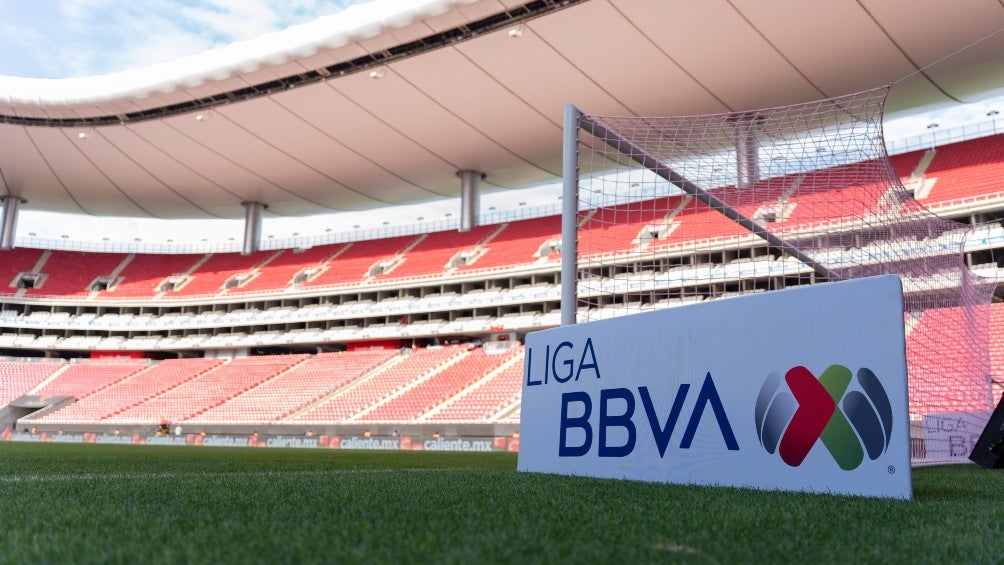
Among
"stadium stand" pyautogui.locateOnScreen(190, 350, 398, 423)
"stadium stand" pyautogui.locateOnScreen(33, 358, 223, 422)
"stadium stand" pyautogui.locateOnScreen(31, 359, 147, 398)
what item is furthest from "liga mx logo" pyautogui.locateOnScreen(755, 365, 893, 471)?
"stadium stand" pyautogui.locateOnScreen(31, 359, 147, 398)

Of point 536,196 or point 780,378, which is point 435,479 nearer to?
point 780,378

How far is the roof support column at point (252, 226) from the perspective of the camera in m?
42.1

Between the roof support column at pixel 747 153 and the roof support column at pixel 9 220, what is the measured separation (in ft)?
147

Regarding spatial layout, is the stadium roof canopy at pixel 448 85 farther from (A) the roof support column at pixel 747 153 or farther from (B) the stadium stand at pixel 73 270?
(A) the roof support column at pixel 747 153

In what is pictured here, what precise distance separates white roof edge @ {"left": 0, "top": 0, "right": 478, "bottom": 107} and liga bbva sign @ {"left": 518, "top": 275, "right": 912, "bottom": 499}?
64.1 feet

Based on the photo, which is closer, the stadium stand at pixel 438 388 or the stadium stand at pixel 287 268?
the stadium stand at pixel 438 388

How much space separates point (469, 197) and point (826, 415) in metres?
32.5

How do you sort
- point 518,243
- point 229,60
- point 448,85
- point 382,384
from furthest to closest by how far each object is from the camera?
point 518,243 < point 382,384 < point 448,85 < point 229,60

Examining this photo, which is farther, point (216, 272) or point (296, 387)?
point (216, 272)

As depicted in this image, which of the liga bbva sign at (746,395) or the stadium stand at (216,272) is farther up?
the stadium stand at (216,272)

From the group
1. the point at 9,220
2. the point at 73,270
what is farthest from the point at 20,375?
the point at 9,220

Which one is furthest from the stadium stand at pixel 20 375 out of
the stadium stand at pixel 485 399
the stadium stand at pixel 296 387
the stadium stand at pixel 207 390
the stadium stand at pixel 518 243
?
the stadium stand at pixel 485 399

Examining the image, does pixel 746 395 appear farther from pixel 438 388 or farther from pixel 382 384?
pixel 382 384

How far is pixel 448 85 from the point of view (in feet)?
91.2
